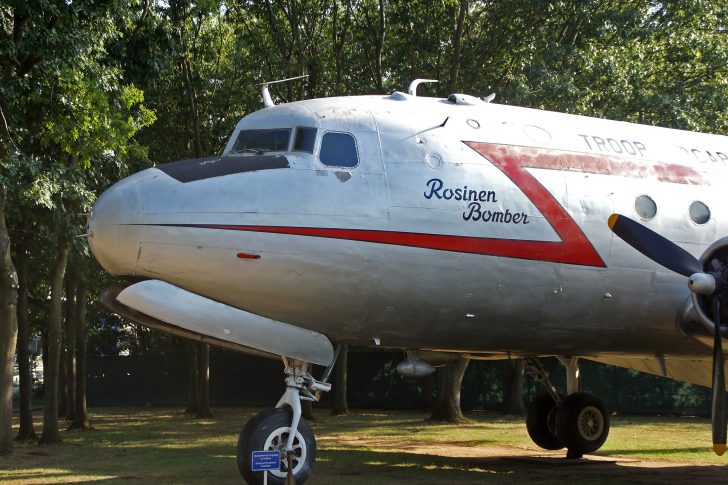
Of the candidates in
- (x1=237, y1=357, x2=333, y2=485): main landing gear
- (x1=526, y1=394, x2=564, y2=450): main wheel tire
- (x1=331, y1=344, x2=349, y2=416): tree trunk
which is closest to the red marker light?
(x1=237, y1=357, x2=333, y2=485): main landing gear

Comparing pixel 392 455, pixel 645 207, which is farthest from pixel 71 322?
pixel 645 207

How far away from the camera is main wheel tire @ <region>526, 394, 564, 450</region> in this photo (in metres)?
18.2

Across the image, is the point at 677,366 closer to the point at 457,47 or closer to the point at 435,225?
the point at 435,225

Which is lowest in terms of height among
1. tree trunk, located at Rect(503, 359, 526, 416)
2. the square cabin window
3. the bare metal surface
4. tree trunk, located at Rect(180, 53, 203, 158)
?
tree trunk, located at Rect(503, 359, 526, 416)

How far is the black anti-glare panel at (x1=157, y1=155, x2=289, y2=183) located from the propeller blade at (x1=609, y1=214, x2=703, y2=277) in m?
4.57

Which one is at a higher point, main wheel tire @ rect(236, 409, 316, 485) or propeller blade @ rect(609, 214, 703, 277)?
propeller blade @ rect(609, 214, 703, 277)

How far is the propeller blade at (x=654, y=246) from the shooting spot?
40.6 feet

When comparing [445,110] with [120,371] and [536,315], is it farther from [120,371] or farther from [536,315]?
[120,371]

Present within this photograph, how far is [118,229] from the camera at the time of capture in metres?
11.0

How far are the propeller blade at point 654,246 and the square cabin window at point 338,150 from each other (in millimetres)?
3586

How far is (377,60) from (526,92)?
5607 mm

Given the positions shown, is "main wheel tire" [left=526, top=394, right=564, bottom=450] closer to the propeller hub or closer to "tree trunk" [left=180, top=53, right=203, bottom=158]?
the propeller hub

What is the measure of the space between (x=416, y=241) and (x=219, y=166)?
8.60ft

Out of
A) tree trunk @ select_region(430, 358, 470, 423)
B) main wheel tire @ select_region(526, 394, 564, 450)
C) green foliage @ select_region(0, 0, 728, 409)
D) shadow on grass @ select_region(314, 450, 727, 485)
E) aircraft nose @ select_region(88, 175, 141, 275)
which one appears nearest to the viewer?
aircraft nose @ select_region(88, 175, 141, 275)
